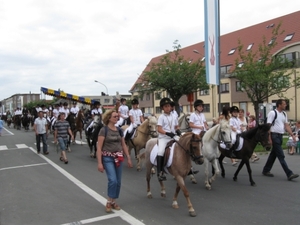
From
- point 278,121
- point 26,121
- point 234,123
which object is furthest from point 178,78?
point 278,121

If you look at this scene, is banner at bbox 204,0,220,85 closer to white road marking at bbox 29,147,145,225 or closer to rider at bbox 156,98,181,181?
rider at bbox 156,98,181,181

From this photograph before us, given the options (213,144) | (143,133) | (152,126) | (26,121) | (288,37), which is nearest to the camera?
(213,144)

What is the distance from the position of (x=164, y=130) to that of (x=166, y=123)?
0.18 meters

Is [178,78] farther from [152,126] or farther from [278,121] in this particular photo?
[278,121]

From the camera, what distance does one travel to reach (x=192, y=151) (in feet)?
20.2

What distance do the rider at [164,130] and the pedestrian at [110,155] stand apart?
95 cm

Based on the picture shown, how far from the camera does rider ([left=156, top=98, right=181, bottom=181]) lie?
680cm

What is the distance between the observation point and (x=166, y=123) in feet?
23.5

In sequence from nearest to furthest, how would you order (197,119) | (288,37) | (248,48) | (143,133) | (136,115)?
(197,119)
(143,133)
(136,115)
(288,37)
(248,48)

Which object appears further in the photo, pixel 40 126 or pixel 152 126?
pixel 40 126

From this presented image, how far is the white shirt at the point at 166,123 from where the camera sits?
714 cm

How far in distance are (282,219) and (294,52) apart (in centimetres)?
3560

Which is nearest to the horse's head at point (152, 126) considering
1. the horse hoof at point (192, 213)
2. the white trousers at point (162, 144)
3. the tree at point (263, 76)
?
the white trousers at point (162, 144)

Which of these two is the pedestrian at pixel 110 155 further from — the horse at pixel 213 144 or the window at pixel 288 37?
the window at pixel 288 37
